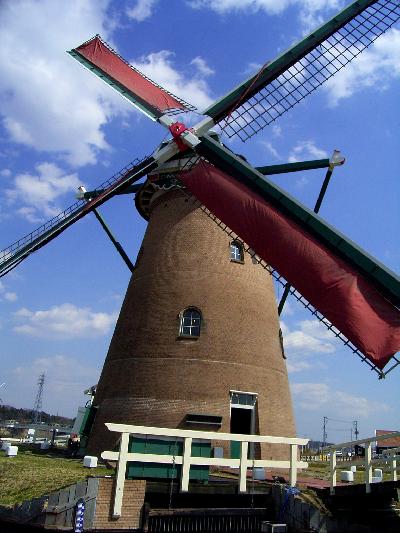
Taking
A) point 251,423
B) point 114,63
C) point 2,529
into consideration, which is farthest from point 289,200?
point 114,63

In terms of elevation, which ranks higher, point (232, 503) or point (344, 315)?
point (344, 315)

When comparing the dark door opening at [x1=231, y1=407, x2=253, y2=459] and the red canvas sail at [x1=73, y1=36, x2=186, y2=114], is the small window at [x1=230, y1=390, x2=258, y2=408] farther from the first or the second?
the red canvas sail at [x1=73, y1=36, x2=186, y2=114]

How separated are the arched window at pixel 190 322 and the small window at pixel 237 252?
7.54ft

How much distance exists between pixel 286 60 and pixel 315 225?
22.7 feet

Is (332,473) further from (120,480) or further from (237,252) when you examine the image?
(237,252)

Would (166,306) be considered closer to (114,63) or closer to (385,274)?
(385,274)

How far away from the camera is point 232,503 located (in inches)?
372

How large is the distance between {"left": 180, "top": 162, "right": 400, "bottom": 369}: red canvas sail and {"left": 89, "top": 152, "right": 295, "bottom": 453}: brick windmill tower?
3324 mm

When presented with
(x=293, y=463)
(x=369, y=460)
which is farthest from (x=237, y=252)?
(x=369, y=460)

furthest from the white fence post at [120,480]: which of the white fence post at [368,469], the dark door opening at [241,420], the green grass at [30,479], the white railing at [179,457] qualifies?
the dark door opening at [241,420]

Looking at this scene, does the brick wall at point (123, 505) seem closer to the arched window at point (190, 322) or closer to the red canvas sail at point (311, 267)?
the red canvas sail at point (311, 267)

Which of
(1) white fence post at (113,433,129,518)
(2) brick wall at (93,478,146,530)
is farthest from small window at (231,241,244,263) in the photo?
(2) brick wall at (93,478,146,530)

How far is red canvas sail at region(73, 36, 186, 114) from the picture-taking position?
18.6 m

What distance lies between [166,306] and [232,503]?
723cm
